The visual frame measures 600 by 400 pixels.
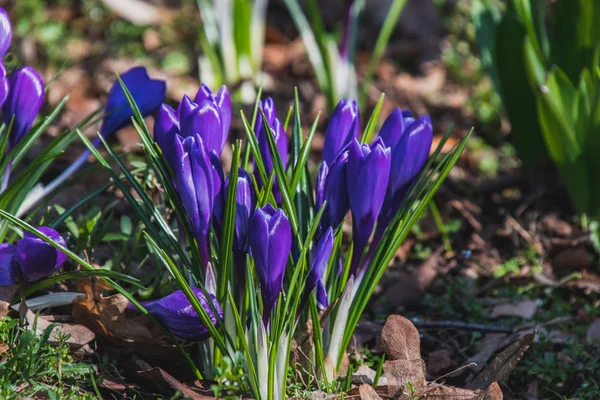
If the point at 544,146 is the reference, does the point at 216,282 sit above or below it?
above

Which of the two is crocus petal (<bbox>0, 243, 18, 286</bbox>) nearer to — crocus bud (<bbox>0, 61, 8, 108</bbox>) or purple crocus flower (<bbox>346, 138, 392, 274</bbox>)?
crocus bud (<bbox>0, 61, 8, 108</bbox>)

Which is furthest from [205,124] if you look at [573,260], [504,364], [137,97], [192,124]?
[573,260]

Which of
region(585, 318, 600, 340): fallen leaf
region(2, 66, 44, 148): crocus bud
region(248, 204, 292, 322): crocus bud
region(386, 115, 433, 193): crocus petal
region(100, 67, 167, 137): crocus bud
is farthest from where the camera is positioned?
region(585, 318, 600, 340): fallen leaf

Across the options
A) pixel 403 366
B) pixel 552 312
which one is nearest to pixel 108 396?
pixel 403 366

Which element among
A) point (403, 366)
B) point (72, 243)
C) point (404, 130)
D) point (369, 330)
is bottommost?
point (369, 330)

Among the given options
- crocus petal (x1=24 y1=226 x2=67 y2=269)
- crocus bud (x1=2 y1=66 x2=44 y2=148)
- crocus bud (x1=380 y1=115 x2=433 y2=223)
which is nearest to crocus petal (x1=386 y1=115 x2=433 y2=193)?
crocus bud (x1=380 y1=115 x2=433 y2=223)

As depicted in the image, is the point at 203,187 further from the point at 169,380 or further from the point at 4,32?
the point at 4,32

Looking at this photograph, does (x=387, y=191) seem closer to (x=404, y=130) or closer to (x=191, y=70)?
(x=404, y=130)
